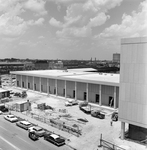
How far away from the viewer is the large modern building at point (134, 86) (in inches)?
846

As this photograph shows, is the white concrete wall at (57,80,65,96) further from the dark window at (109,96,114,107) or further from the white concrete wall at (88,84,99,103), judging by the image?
the dark window at (109,96,114,107)

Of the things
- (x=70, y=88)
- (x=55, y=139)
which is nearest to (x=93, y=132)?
(x=55, y=139)

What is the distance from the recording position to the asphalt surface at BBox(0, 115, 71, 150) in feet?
71.6

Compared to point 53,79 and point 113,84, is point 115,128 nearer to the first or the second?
point 113,84

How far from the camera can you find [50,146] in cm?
2227

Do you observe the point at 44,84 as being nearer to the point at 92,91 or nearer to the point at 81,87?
the point at 81,87

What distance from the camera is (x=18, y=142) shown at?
2322 cm

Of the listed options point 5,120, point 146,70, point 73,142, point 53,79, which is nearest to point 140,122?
point 146,70

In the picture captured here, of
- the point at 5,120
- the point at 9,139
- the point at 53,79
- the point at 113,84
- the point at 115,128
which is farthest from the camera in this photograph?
the point at 53,79

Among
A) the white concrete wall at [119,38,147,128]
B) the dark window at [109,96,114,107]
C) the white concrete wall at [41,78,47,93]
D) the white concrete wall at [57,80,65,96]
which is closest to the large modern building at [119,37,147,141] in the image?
the white concrete wall at [119,38,147,128]

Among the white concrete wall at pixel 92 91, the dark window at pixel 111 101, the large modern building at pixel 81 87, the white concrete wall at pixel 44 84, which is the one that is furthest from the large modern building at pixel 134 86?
the white concrete wall at pixel 44 84

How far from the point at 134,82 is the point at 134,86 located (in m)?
0.51

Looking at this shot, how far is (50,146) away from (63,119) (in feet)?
36.5

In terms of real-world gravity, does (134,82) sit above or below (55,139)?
above
